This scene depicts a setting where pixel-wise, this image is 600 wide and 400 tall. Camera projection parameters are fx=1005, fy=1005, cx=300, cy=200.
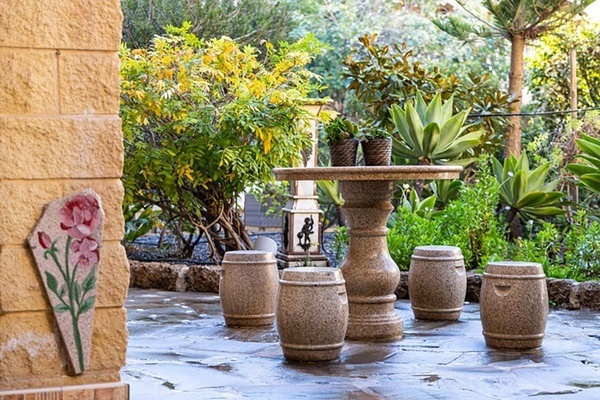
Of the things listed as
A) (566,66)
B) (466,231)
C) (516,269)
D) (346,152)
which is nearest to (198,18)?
(566,66)

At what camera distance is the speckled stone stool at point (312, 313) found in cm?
643

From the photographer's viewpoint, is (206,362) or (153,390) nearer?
(153,390)

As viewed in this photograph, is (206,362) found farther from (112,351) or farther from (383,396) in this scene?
(112,351)

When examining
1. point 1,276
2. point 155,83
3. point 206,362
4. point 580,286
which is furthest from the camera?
point 155,83

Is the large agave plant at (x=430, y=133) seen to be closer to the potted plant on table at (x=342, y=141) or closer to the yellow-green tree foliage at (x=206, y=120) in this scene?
the yellow-green tree foliage at (x=206, y=120)

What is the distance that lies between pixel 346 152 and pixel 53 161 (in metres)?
3.36

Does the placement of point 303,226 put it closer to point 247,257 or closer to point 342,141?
point 247,257

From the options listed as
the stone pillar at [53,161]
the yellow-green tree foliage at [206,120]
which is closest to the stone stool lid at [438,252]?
the yellow-green tree foliage at [206,120]

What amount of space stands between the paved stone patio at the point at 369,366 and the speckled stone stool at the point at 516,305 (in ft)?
0.43

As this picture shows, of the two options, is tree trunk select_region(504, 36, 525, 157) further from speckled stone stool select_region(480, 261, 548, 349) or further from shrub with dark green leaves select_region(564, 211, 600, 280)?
speckled stone stool select_region(480, 261, 548, 349)

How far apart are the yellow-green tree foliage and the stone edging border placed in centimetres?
49

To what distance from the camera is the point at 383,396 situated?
5484 millimetres

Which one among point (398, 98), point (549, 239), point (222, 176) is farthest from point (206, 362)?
point (398, 98)

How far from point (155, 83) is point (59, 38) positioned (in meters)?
5.45
